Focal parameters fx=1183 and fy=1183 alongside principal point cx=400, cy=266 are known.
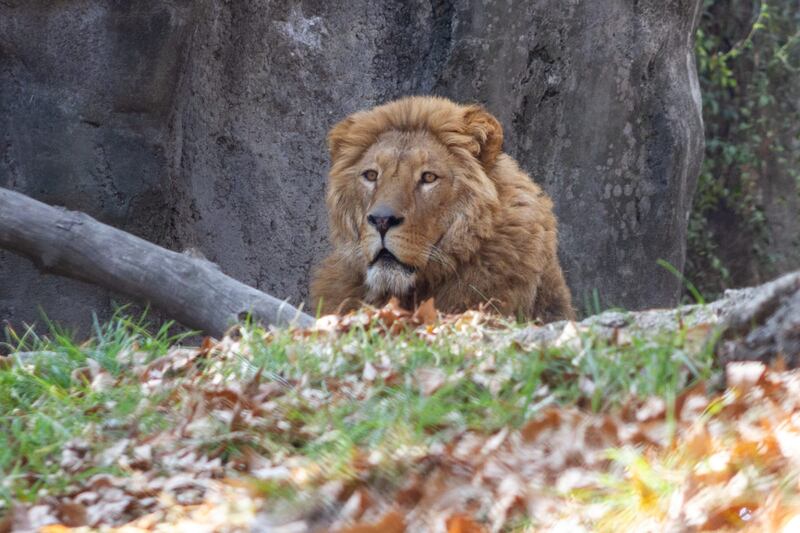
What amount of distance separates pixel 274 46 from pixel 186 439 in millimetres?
6356

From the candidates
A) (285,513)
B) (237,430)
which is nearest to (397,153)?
(237,430)

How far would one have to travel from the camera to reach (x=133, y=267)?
22.8 ft

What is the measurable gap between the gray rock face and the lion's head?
A: 92.6 inches

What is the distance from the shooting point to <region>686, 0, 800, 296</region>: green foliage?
46.2 ft

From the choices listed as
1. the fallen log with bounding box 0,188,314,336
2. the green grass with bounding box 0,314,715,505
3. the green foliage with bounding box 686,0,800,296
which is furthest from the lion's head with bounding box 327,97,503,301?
the green foliage with bounding box 686,0,800,296

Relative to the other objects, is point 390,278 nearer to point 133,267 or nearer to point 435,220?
point 435,220

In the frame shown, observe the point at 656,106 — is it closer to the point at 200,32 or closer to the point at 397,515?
the point at 200,32

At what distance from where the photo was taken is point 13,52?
8672mm

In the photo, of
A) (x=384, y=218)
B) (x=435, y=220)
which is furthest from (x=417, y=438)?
(x=435, y=220)

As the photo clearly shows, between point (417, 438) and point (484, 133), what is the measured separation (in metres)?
Answer: 3.77

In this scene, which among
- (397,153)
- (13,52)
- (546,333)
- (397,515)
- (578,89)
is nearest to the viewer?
(397,515)

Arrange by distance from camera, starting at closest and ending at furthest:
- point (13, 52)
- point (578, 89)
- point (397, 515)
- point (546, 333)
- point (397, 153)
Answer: point (397, 515) < point (546, 333) < point (397, 153) < point (13, 52) < point (578, 89)

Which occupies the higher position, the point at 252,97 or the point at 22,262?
the point at 252,97

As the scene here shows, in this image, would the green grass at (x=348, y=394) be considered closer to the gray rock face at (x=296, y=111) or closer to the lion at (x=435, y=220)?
the lion at (x=435, y=220)
